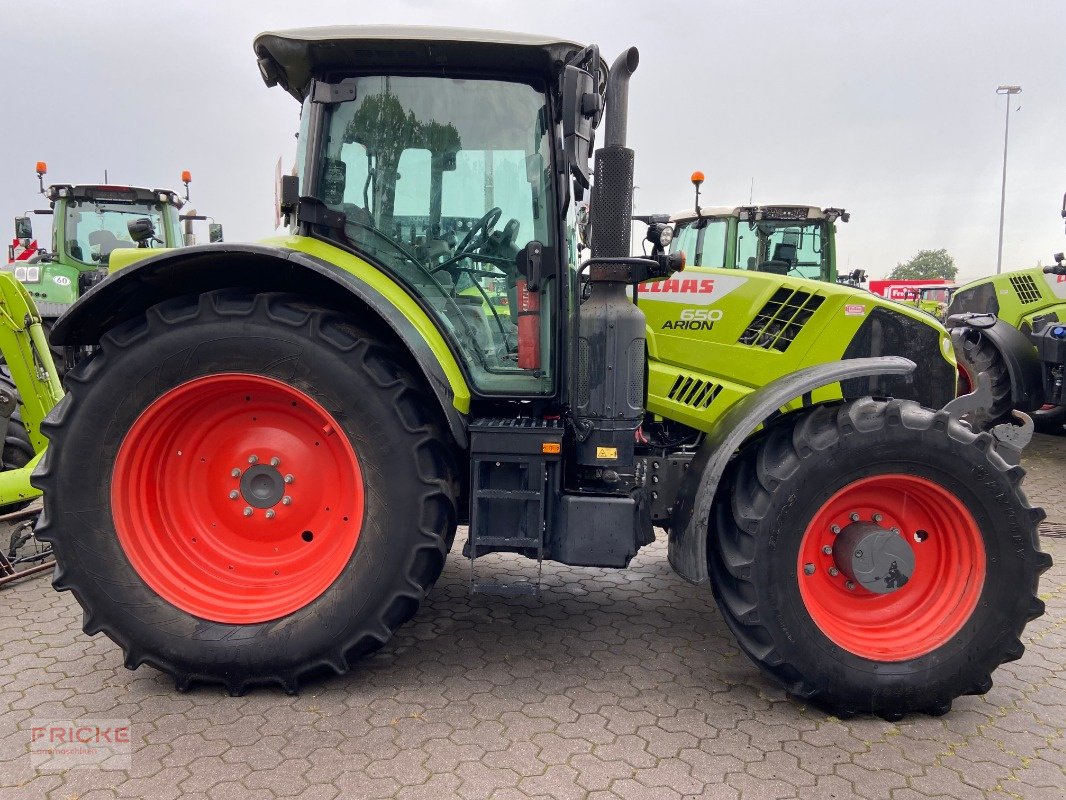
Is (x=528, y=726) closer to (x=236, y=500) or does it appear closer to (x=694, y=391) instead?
(x=236, y=500)

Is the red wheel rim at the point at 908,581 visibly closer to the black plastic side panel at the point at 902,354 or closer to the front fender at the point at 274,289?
the black plastic side panel at the point at 902,354

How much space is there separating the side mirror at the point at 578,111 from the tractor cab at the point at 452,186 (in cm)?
20

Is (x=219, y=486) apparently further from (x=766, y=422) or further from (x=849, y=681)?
(x=849, y=681)

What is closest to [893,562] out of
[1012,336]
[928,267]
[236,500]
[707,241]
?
[236,500]

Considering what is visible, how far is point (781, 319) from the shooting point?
10.5 ft

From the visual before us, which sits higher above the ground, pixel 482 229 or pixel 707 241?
pixel 707 241

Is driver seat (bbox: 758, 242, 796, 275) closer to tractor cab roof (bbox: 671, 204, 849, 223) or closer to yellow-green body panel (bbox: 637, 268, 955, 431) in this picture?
tractor cab roof (bbox: 671, 204, 849, 223)

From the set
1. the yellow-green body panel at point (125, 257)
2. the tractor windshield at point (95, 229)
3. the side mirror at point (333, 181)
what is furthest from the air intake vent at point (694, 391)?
the tractor windshield at point (95, 229)

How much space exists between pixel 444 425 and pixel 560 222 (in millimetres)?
880

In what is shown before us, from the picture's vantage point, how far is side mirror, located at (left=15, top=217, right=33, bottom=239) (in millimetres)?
9422

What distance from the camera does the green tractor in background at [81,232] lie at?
29.2 feet

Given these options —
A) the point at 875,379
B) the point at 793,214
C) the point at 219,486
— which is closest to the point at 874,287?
the point at 793,214

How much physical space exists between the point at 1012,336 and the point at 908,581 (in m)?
5.24

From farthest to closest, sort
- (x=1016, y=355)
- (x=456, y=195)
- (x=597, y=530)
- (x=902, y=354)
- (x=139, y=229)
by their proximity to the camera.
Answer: (x=1016, y=355) → (x=139, y=229) → (x=902, y=354) → (x=456, y=195) → (x=597, y=530)
